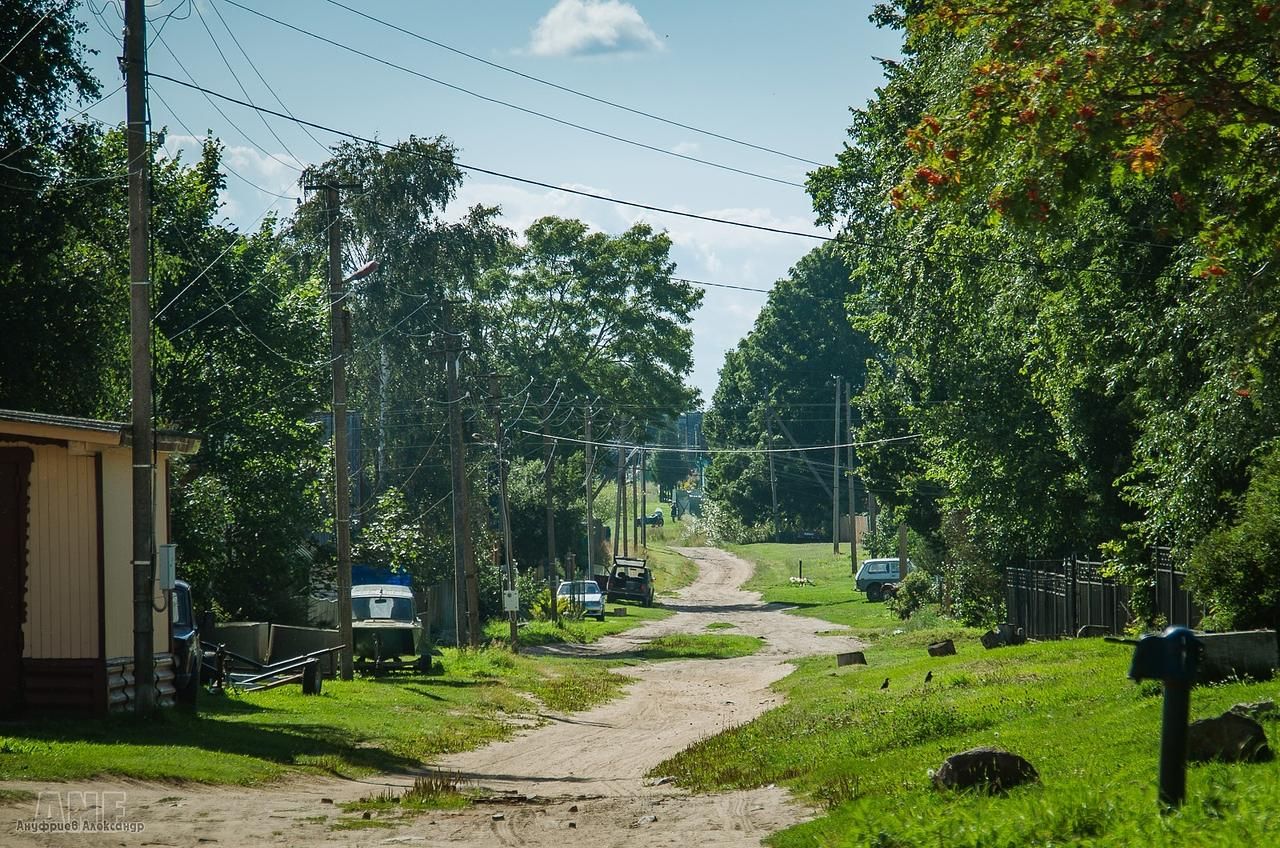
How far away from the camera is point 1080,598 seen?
3212cm

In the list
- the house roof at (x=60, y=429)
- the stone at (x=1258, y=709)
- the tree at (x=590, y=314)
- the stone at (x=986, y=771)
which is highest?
the tree at (x=590, y=314)

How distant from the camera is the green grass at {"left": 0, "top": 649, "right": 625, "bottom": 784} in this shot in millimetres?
14328

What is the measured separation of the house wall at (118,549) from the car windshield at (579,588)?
137 ft

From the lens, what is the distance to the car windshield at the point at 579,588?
6120 cm

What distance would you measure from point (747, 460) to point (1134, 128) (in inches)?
3401

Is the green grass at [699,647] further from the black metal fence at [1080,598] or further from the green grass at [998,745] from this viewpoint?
the green grass at [998,745]

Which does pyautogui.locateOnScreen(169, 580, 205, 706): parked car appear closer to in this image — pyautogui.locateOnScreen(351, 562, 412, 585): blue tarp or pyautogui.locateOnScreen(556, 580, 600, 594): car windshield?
pyautogui.locateOnScreen(351, 562, 412, 585): blue tarp

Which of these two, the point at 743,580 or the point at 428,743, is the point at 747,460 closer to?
the point at 743,580

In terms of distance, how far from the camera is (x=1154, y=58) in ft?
40.6

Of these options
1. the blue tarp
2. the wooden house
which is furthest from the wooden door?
the blue tarp

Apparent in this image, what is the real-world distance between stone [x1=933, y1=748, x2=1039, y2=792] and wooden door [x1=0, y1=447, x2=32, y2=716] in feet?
41.6

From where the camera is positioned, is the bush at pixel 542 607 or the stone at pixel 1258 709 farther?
the bush at pixel 542 607

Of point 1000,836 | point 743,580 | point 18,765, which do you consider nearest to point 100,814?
point 18,765

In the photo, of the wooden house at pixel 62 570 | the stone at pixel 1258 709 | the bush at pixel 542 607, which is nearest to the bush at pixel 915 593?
the bush at pixel 542 607
